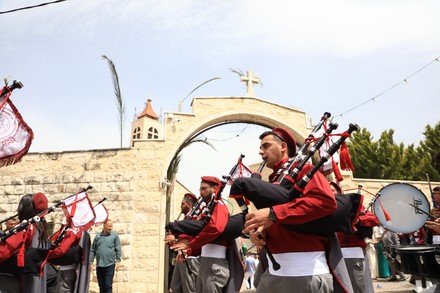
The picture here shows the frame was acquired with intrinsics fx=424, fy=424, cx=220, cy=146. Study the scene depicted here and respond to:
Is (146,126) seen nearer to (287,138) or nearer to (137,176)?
(137,176)

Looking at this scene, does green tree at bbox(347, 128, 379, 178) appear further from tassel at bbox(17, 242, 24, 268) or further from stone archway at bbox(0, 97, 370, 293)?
tassel at bbox(17, 242, 24, 268)

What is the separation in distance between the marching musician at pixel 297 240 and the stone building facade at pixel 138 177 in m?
8.79

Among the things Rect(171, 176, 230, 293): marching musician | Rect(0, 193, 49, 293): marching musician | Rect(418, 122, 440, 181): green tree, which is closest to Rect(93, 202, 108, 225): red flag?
Rect(171, 176, 230, 293): marching musician

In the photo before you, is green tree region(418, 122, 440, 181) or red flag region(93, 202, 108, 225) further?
green tree region(418, 122, 440, 181)

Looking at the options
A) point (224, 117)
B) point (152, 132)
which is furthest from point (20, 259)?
point (152, 132)

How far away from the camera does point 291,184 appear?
9.14ft

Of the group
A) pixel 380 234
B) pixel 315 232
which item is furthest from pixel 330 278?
pixel 380 234

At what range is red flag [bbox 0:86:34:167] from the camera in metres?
4.48

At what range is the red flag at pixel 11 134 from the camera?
14.7 feet

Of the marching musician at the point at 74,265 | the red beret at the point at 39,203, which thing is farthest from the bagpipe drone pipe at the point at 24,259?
the marching musician at the point at 74,265

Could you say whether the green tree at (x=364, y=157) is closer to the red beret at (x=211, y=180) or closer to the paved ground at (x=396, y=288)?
the paved ground at (x=396, y=288)

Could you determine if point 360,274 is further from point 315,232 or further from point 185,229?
point 315,232

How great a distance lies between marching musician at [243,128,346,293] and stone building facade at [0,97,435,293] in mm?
8793

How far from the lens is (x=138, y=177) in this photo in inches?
466
